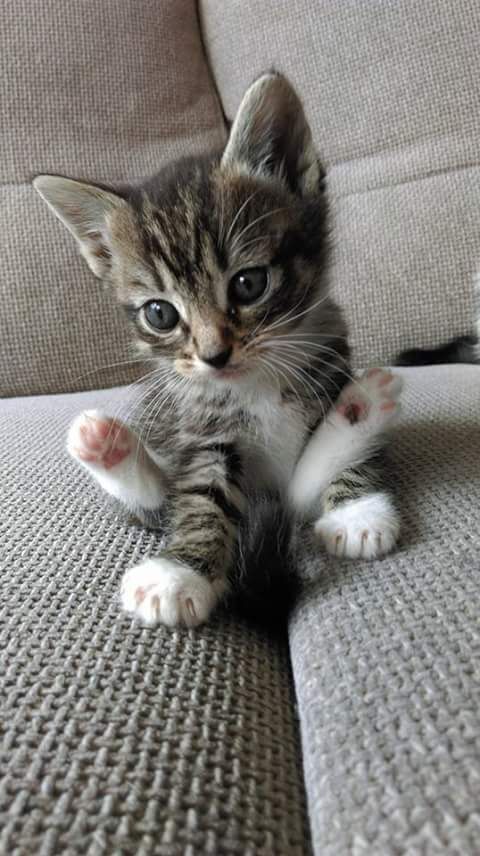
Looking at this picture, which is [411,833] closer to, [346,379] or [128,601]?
[128,601]

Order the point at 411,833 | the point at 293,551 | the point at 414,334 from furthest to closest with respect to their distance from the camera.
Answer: the point at 414,334, the point at 293,551, the point at 411,833

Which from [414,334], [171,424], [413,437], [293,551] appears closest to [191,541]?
[293,551]

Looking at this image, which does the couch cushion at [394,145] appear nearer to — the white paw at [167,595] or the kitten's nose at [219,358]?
the kitten's nose at [219,358]

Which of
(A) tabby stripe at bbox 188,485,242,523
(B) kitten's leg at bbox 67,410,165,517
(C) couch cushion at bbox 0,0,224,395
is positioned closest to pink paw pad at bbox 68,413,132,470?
(B) kitten's leg at bbox 67,410,165,517

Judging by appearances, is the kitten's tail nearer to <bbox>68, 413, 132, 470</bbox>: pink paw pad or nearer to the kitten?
the kitten

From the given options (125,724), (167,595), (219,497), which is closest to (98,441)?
(219,497)

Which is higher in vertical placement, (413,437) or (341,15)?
(341,15)
